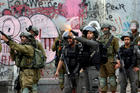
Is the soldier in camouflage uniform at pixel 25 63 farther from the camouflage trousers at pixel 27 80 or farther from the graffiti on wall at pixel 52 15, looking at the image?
the graffiti on wall at pixel 52 15

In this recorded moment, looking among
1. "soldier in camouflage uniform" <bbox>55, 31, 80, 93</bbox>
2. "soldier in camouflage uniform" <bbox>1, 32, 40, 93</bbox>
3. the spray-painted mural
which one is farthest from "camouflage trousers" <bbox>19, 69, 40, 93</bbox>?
the spray-painted mural

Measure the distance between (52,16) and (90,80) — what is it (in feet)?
15.4

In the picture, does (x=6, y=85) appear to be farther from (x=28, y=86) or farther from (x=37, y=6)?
(x=28, y=86)

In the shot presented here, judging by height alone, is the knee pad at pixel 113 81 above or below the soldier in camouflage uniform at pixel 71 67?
below

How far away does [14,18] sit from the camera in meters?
13.1

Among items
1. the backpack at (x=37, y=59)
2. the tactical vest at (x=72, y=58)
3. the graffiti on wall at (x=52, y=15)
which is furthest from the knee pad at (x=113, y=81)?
the graffiti on wall at (x=52, y=15)

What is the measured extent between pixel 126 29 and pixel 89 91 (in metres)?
4.47

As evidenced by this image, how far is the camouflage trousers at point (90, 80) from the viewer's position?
8766mm

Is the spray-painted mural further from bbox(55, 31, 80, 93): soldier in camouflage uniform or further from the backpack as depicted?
bbox(55, 31, 80, 93): soldier in camouflage uniform

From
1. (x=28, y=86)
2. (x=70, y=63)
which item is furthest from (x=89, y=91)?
(x=28, y=86)

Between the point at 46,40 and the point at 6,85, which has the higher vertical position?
the point at 46,40

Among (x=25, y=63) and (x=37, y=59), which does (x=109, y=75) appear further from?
(x=25, y=63)

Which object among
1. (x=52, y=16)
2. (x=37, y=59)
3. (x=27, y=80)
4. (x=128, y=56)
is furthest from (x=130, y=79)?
(x=52, y=16)

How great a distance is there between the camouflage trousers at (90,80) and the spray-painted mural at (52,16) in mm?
4125
